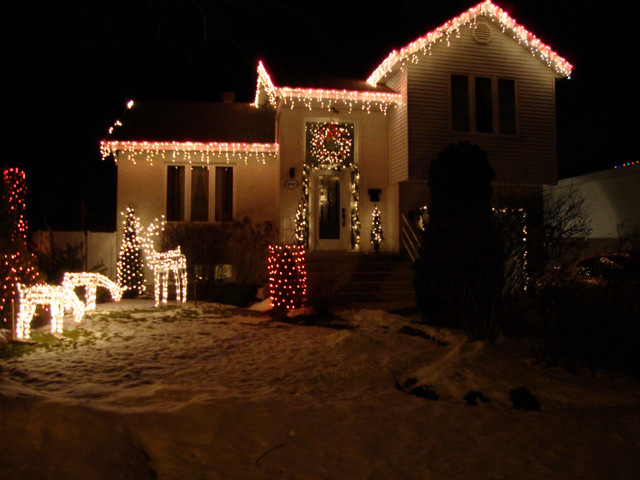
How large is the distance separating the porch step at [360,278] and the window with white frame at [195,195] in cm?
369

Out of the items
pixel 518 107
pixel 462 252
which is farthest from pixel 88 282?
pixel 518 107

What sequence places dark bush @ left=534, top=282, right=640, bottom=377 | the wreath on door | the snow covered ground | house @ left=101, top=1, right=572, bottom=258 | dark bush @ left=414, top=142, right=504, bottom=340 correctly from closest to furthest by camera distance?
1. the snow covered ground
2. dark bush @ left=534, top=282, right=640, bottom=377
3. dark bush @ left=414, top=142, right=504, bottom=340
4. house @ left=101, top=1, right=572, bottom=258
5. the wreath on door

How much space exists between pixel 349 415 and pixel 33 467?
8.29ft

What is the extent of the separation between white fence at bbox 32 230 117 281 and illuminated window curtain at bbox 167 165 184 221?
5.61ft

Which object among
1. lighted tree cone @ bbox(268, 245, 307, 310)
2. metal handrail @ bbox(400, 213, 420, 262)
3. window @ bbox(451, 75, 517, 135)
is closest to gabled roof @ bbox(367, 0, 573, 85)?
window @ bbox(451, 75, 517, 135)

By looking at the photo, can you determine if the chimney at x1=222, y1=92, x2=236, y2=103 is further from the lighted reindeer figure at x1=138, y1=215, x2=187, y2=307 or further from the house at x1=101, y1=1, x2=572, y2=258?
the lighted reindeer figure at x1=138, y1=215, x2=187, y2=307

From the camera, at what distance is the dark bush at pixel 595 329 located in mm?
5805

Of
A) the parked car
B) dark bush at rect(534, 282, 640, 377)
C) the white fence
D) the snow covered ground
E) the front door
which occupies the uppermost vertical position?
the front door

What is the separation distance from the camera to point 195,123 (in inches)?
638

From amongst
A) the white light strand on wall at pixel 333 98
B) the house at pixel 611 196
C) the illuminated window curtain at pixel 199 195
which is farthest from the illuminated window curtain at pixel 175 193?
the house at pixel 611 196

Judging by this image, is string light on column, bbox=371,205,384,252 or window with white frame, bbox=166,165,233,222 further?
window with white frame, bbox=166,165,233,222

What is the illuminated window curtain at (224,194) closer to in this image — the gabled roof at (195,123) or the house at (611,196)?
the gabled roof at (195,123)

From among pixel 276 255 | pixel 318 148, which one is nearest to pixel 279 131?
pixel 318 148

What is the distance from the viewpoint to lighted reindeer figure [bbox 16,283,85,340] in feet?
25.1
